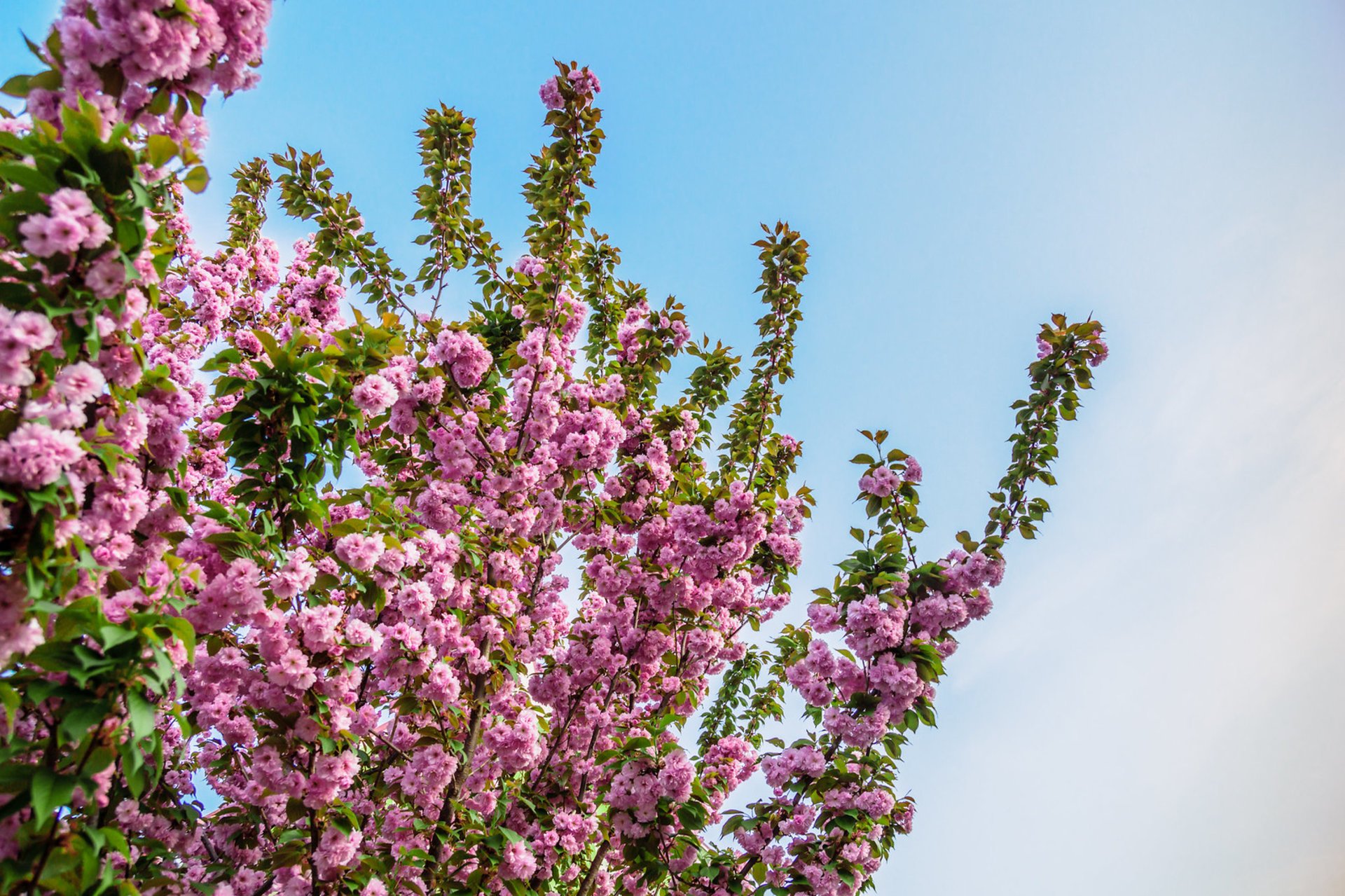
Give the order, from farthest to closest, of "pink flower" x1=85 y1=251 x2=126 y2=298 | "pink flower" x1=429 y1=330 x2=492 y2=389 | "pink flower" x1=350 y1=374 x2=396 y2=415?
1. "pink flower" x1=429 y1=330 x2=492 y2=389
2. "pink flower" x1=350 y1=374 x2=396 y2=415
3. "pink flower" x1=85 y1=251 x2=126 y2=298

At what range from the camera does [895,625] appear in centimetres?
504

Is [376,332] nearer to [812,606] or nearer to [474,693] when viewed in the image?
[474,693]

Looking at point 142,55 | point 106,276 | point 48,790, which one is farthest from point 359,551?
point 142,55

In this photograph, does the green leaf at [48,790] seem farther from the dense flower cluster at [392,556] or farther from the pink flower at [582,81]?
the pink flower at [582,81]

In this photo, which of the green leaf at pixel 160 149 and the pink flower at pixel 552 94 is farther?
the pink flower at pixel 552 94

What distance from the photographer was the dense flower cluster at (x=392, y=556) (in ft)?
7.95

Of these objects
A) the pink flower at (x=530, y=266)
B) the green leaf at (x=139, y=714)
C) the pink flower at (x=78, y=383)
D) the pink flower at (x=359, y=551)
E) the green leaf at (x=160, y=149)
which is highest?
the pink flower at (x=530, y=266)

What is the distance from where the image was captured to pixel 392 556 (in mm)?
4039

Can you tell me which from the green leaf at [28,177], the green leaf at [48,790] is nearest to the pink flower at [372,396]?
the green leaf at [28,177]

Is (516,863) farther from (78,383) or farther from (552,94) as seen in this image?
(552,94)

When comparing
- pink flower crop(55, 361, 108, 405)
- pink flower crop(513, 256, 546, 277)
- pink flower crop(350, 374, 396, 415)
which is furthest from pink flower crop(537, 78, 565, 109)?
pink flower crop(55, 361, 108, 405)

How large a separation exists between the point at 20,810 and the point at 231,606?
1.04m

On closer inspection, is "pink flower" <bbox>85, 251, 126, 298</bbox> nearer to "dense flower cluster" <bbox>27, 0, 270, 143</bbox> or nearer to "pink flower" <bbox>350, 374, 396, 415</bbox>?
"dense flower cluster" <bbox>27, 0, 270, 143</bbox>

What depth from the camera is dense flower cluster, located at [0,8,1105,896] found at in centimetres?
242
